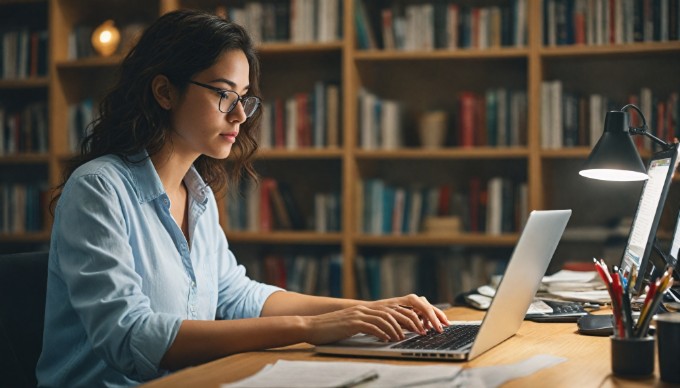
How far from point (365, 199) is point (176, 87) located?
6.32 feet

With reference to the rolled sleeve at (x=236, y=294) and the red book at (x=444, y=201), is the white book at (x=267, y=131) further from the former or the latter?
the rolled sleeve at (x=236, y=294)

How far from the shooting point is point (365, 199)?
3596mm

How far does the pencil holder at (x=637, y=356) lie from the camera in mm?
1134

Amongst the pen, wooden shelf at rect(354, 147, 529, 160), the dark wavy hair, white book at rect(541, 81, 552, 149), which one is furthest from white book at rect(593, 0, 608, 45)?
the pen

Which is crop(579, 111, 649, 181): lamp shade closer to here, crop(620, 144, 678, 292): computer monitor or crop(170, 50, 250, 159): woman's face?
crop(620, 144, 678, 292): computer monitor

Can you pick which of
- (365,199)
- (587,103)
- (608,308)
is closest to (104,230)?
(608,308)

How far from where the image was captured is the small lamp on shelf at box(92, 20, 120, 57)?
149 inches

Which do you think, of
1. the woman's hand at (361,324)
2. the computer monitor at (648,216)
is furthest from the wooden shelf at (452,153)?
the woman's hand at (361,324)

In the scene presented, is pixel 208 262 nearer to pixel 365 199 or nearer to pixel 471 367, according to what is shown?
pixel 471 367

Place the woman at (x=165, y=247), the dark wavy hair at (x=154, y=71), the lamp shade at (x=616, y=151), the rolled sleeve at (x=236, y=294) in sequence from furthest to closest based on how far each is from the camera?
the rolled sleeve at (x=236, y=294), the dark wavy hair at (x=154, y=71), the lamp shade at (x=616, y=151), the woman at (x=165, y=247)

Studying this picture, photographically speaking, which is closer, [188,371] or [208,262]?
[188,371]

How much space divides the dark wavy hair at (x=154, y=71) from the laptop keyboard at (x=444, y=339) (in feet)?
2.23

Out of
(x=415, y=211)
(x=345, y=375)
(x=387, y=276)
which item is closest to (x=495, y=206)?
(x=415, y=211)

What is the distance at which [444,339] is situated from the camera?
1.37 meters
